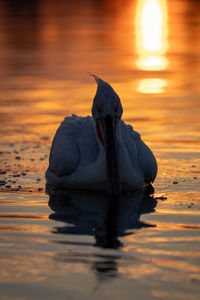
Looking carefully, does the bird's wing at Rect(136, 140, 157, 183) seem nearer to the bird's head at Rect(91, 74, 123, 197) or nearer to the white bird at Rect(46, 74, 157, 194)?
the white bird at Rect(46, 74, 157, 194)

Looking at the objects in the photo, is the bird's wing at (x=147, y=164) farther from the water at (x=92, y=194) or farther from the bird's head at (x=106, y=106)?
the bird's head at (x=106, y=106)

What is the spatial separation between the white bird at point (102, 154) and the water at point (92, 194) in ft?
0.62

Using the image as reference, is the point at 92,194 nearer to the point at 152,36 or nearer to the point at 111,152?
the point at 111,152

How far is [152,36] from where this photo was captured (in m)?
24.1

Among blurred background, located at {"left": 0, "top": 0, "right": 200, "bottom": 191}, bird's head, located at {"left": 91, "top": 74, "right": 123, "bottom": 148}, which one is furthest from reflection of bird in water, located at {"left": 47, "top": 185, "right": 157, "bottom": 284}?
blurred background, located at {"left": 0, "top": 0, "right": 200, "bottom": 191}

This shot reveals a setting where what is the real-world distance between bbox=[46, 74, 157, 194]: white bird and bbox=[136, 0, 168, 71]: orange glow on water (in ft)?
28.8

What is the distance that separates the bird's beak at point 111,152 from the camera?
24.5 feet

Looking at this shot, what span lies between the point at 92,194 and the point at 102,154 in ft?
1.33

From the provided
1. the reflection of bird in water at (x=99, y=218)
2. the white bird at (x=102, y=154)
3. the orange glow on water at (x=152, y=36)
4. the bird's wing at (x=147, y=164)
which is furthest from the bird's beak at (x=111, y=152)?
the orange glow on water at (x=152, y=36)

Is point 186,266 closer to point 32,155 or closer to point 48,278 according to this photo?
point 48,278

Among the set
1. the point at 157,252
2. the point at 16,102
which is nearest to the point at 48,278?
the point at 157,252

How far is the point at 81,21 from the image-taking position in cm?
2892

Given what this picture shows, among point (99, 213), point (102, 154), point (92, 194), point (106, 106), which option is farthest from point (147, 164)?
point (99, 213)

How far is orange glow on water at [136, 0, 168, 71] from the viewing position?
59.3ft
